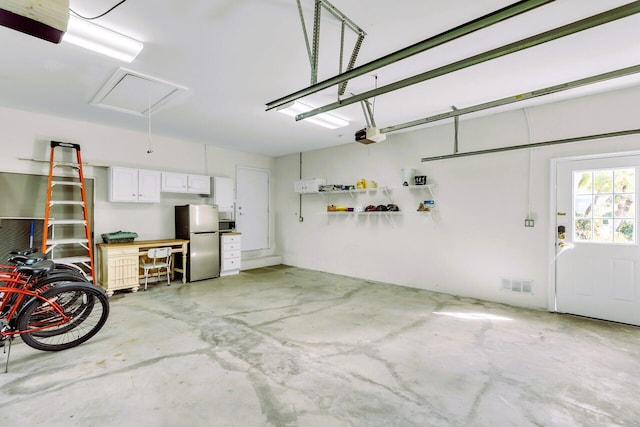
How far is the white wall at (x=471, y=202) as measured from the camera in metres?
4.04

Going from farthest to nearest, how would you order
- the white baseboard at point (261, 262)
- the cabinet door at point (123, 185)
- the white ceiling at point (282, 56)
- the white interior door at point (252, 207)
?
1. the white interior door at point (252, 207)
2. the white baseboard at point (261, 262)
3. the cabinet door at point (123, 185)
4. the white ceiling at point (282, 56)

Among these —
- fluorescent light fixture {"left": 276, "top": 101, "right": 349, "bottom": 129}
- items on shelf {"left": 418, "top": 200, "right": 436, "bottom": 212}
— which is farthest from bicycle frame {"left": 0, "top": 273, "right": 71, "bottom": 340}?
items on shelf {"left": 418, "top": 200, "right": 436, "bottom": 212}

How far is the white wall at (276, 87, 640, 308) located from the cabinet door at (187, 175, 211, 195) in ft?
8.45

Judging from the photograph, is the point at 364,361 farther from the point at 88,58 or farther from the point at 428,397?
the point at 88,58

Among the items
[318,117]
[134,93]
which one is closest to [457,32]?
[318,117]

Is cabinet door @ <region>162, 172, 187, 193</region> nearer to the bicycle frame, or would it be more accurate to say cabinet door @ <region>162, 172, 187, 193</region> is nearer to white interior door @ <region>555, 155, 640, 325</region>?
the bicycle frame

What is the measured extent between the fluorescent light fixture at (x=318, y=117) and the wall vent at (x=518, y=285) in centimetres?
347

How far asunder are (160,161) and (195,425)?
5299 millimetres

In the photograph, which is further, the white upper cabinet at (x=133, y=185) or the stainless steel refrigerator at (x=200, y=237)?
the stainless steel refrigerator at (x=200, y=237)

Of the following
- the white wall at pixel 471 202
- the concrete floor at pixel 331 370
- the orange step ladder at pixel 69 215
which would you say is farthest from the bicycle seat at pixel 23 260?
the white wall at pixel 471 202

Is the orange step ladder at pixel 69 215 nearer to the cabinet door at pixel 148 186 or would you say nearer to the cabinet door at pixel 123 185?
the cabinet door at pixel 123 185

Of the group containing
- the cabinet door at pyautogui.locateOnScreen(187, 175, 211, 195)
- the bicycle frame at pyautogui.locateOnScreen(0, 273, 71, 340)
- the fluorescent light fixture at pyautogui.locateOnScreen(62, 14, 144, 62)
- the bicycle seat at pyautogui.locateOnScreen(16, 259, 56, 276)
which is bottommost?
the bicycle frame at pyautogui.locateOnScreen(0, 273, 71, 340)

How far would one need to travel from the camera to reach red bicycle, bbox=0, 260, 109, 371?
2740 millimetres

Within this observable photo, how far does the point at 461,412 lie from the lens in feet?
6.83
